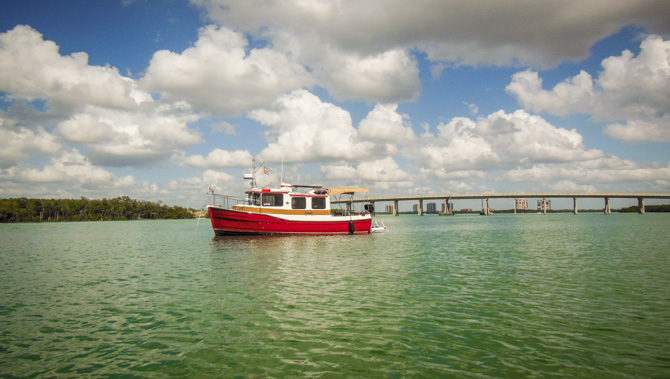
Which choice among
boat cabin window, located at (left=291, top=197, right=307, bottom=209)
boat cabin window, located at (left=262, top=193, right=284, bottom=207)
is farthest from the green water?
boat cabin window, located at (left=291, top=197, right=307, bottom=209)

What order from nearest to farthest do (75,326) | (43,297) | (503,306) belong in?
(75,326), (503,306), (43,297)

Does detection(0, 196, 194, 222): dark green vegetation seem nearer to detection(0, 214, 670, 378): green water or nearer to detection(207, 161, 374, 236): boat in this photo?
detection(207, 161, 374, 236): boat

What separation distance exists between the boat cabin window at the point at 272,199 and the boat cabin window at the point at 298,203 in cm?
123

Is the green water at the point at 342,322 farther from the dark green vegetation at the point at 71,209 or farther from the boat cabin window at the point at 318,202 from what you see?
the dark green vegetation at the point at 71,209

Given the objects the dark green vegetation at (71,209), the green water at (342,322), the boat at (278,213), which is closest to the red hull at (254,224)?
the boat at (278,213)

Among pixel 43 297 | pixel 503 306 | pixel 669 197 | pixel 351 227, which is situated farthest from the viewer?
pixel 669 197

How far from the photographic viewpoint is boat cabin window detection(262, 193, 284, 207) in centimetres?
3584

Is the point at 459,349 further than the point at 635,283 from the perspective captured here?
No

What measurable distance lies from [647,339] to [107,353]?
1184cm

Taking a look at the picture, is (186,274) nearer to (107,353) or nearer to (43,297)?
(43,297)

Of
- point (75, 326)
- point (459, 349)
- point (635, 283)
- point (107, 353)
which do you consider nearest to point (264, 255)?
point (75, 326)

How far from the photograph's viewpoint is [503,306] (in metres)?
10.6

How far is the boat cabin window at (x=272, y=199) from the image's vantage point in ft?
118

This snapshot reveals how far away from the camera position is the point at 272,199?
36.0 meters
